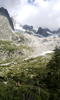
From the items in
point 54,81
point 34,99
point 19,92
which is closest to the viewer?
point 34,99

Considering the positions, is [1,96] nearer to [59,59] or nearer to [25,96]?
[25,96]

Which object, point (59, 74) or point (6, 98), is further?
point (59, 74)

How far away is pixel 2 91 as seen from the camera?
10375 mm

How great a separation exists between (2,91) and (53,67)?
577 inches

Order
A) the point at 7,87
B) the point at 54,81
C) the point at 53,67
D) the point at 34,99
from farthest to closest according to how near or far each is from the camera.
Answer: the point at 53,67, the point at 54,81, the point at 7,87, the point at 34,99

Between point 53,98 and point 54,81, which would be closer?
point 53,98

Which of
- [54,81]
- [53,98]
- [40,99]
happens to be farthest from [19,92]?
[54,81]

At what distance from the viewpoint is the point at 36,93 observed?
34.4ft

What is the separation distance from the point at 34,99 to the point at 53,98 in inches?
129

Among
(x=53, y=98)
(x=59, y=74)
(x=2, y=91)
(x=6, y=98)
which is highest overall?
(x=59, y=74)

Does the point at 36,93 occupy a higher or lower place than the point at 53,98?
higher

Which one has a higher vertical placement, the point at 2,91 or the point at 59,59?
the point at 59,59

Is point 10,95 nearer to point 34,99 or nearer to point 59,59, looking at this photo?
point 34,99

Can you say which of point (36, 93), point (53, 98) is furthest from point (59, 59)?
point (36, 93)
